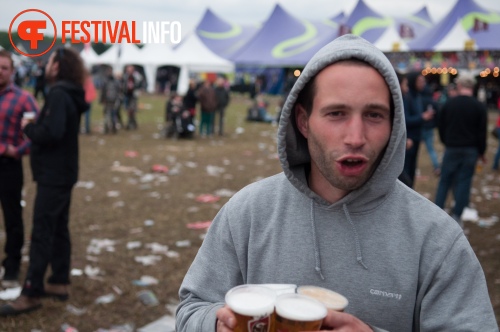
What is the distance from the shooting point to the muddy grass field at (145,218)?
465 cm

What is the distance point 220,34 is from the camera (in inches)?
1164

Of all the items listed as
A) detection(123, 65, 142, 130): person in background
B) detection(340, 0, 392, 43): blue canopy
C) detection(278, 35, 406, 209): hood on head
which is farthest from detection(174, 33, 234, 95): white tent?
detection(278, 35, 406, 209): hood on head

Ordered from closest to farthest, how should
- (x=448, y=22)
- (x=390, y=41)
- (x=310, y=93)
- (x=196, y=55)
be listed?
(x=310, y=93) < (x=448, y=22) < (x=390, y=41) < (x=196, y=55)

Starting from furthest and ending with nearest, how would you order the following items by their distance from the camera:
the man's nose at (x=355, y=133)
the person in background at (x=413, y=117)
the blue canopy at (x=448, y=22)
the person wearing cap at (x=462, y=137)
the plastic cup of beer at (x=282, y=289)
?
1. the blue canopy at (x=448, y=22)
2. the person in background at (x=413, y=117)
3. the person wearing cap at (x=462, y=137)
4. the man's nose at (x=355, y=133)
5. the plastic cup of beer at (x=282, y=289)

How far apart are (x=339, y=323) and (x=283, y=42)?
76.8ft

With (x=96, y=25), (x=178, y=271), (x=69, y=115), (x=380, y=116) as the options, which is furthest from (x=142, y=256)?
(x=380, y=116)

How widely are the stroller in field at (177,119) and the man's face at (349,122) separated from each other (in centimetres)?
1480

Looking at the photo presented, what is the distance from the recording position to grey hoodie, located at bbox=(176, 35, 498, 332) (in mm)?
1504

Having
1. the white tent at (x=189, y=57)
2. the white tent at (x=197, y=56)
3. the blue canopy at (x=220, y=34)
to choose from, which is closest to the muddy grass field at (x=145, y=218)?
the white tent at (x=197, y=56)

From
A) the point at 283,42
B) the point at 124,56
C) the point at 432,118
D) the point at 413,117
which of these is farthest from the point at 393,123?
the point at 124,56

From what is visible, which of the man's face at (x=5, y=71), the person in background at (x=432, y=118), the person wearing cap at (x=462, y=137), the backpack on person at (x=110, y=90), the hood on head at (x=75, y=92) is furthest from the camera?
the backpack on person at (x=110, y=90)

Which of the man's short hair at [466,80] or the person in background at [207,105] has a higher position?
the man's short hair at [466,80]

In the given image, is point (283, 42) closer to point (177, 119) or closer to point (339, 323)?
point (177, 119)

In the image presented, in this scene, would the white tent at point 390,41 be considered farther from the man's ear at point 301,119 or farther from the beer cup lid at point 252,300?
the beer cup lid at point 252,300
